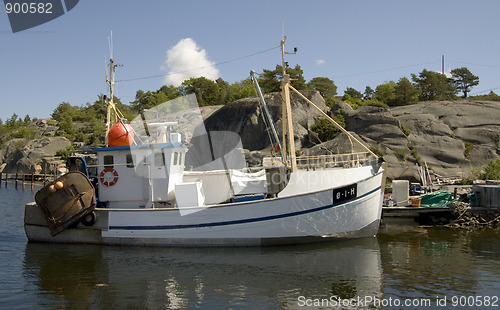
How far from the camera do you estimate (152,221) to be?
48.4ft

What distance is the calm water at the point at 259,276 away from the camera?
10016mm

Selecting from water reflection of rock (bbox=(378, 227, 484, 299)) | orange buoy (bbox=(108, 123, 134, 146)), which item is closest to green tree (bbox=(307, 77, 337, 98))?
water reflection of rock (bbox=(378, 227, 484, 299))

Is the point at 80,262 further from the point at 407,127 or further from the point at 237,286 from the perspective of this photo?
the point at 407,127

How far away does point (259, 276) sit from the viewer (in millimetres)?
11672

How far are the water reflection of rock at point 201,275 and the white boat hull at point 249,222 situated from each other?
0.40 m

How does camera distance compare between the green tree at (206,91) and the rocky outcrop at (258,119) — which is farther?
the green tree at (206,91)

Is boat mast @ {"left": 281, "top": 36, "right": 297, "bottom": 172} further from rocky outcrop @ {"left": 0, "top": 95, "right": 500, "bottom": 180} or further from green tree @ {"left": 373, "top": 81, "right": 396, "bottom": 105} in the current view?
green tree @ {"left": 373, "top": 81, "right": 396, "bottom": 105}

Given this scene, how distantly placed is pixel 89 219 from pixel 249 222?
623cm

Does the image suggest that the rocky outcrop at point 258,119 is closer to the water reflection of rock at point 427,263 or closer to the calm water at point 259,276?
the water reflection of rock at point 427,263

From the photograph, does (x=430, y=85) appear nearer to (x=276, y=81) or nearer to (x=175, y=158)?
(x=276, y=81)

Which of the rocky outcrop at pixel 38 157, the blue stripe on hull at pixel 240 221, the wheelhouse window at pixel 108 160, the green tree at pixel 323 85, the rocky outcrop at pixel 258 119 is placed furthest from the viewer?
the green tree at pixel 323 85

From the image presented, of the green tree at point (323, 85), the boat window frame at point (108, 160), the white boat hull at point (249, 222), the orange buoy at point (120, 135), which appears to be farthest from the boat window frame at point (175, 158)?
the green tree at point (323, 85)

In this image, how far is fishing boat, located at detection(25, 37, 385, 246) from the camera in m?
14.2

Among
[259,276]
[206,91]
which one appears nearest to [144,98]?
[206,91]
